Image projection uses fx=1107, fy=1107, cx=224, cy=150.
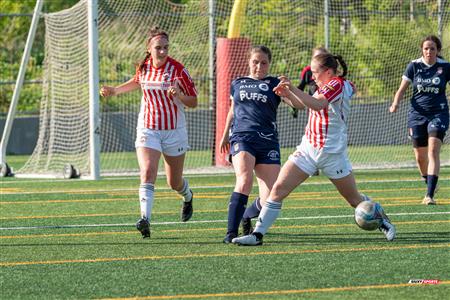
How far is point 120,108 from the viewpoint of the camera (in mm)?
29000

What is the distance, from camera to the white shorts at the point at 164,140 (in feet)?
35.6

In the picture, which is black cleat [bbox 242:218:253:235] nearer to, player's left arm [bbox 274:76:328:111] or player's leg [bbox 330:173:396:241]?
player's leg [bbox 330:173:396:241]

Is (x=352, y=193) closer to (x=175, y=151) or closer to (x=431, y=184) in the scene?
(x=175, y=151)

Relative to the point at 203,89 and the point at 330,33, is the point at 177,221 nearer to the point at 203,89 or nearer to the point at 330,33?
the point at 330,33

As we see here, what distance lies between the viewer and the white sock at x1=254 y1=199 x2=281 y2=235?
9688 mm

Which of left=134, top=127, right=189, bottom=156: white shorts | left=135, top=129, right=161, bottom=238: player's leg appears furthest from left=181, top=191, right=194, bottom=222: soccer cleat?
left=135, top=129, right=161, bottom=238: player's leg

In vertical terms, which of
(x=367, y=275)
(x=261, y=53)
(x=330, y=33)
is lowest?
(x=367, y=275)

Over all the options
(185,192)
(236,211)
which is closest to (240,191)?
(236,211)

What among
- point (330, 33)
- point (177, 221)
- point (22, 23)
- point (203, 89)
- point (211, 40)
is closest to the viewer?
point (177, 221)

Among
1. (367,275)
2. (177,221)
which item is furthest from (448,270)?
(177,221)

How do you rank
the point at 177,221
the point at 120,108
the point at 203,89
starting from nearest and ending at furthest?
the point at 177,221 → the point at 203,89 → the point at 120,108

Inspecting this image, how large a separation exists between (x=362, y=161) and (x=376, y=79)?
2.89m

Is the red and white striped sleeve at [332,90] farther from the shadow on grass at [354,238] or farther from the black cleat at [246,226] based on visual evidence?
the black cleat at [246,226]

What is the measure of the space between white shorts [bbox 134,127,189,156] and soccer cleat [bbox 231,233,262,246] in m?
1.58
